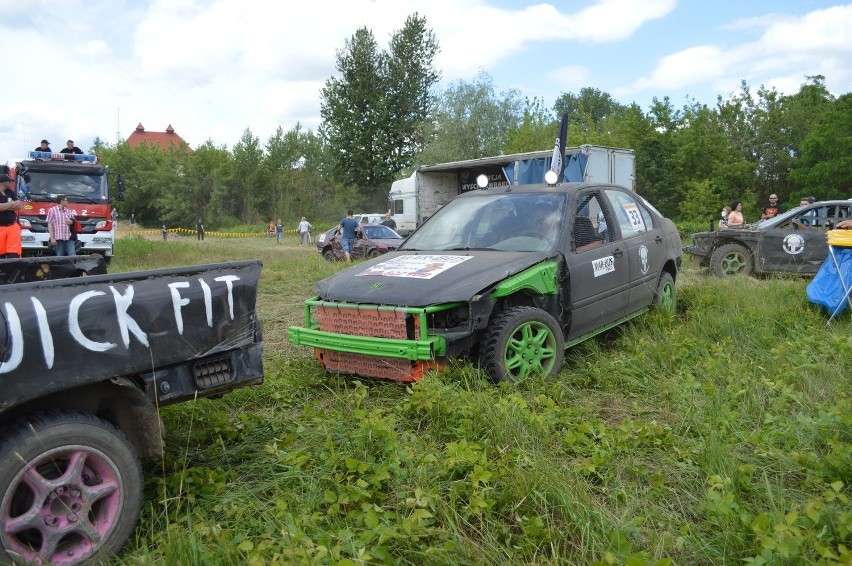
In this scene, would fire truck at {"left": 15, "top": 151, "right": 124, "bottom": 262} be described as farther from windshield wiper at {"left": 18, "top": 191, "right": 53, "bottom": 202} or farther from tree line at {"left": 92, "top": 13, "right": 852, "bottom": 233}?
tree line at {"left": 92, "top": 13, "right": 852, "bottom": 233}

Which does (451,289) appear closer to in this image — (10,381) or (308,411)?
(308,411)

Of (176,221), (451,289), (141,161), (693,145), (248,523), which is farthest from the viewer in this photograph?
(141,161)

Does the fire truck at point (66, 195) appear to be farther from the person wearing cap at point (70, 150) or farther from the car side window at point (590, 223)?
the car side window at point (590, 223)

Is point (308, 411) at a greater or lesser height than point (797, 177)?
lesser

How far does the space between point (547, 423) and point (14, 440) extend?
2547 mm

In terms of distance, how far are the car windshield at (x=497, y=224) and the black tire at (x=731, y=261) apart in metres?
6.67

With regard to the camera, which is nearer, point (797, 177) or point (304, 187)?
point (797, 177)

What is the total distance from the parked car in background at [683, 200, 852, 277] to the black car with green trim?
5.28 meters

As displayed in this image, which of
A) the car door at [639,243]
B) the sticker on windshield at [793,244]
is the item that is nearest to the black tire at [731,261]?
the sticker on windshield at [793,244]

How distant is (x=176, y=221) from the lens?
180 feet

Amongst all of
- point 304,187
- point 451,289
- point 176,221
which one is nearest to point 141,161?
point 176,221

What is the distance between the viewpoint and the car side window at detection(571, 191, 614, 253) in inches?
211

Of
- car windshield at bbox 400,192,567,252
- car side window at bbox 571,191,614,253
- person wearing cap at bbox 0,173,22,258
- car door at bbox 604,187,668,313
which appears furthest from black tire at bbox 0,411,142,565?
person wearing cap at bbox 0,173,22,258

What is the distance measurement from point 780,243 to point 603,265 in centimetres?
647
